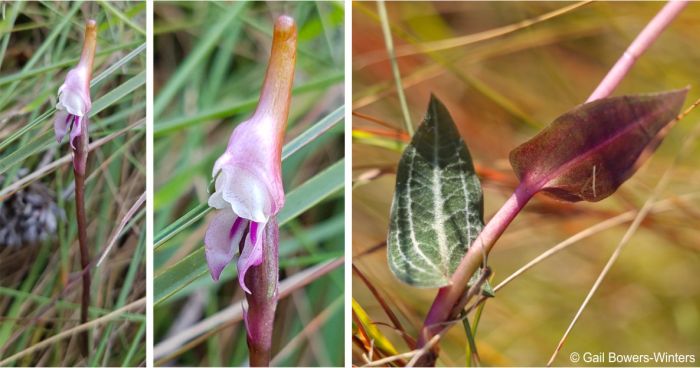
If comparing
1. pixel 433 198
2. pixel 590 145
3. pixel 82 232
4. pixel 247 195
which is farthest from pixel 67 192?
pixel 590 145

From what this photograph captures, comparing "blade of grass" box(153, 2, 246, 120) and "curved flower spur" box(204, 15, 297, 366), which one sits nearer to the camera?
"curved flower spur" box(204, 15, 297, 366)

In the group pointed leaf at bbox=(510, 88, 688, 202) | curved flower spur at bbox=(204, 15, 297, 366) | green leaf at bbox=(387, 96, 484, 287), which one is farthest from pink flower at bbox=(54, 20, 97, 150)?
pointed leaf at bbox=(510, 88, 688, 202)

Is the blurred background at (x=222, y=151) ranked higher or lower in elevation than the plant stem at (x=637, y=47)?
higher

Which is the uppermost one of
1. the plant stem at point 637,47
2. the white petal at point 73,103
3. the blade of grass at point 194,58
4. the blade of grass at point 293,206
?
the white petal at point 73,103

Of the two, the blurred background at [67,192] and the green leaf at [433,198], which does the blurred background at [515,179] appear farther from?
the blurred background at [67,192]

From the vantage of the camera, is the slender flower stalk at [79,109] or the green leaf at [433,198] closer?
the green leaf at [433,198]

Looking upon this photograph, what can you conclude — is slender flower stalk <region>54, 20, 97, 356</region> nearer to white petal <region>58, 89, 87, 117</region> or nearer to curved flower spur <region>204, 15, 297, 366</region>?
white petal <region>58, 89, 87, 117</region>

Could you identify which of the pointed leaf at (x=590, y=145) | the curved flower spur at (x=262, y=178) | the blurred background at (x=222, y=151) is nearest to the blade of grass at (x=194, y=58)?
the blurred background at (x=222, y=151)

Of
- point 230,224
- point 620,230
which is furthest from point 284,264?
point 620,230
